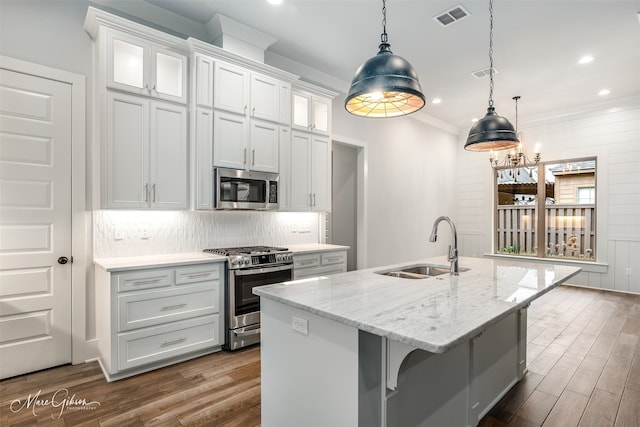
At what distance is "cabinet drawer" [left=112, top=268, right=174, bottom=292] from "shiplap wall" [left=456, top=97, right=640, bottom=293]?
6697 millimetres

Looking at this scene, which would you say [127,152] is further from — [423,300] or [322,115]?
[423,300]

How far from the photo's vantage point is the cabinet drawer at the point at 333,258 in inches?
162

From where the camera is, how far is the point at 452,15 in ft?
10.8

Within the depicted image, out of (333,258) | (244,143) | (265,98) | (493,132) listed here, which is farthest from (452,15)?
(333,258)

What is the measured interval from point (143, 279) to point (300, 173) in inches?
84.0

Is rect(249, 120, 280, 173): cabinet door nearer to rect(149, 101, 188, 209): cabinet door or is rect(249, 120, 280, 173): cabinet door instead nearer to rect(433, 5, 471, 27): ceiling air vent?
rect(149, 101, 188, 209): cabinet door

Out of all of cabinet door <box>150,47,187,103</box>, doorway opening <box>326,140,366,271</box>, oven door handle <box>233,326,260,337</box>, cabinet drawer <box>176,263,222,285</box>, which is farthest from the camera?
doorway opening <box>326,140,366,271</box>

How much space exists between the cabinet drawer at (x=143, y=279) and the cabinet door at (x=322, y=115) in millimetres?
2512

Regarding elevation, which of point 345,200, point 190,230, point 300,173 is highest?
point 300,173

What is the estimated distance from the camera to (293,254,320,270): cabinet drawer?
3.80 meters

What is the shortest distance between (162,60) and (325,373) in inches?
120

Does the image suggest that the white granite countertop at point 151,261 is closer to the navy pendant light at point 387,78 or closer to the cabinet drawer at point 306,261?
the cabinet drawer at point 306,261

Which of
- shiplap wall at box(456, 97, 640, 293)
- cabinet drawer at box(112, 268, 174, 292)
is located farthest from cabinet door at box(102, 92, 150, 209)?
shiplap wall at box(456, 97, 640, 293)

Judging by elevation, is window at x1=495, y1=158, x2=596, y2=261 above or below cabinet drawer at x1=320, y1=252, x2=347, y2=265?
above
